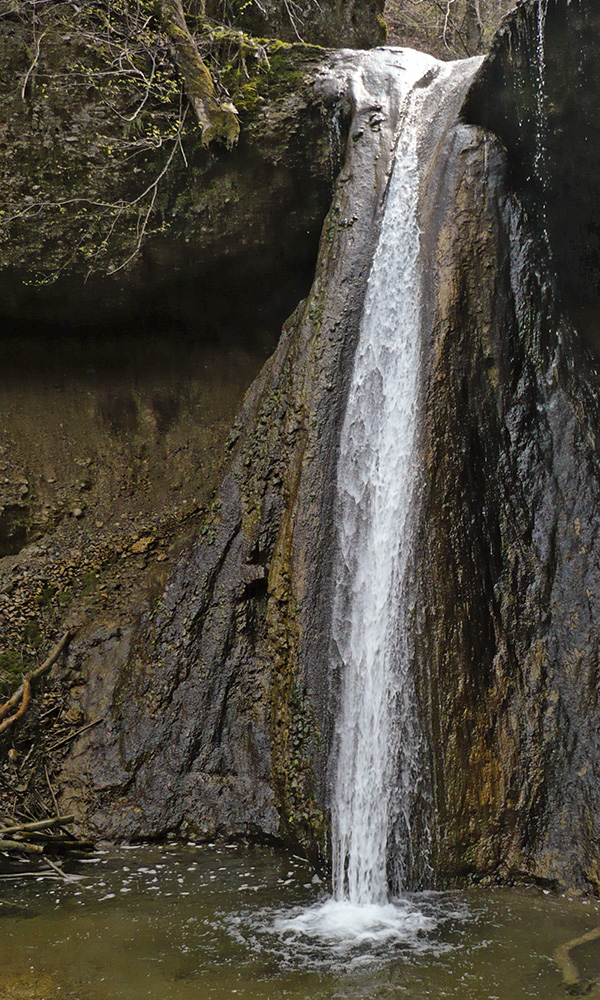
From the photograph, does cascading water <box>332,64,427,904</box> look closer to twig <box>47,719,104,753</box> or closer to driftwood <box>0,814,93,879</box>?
→ driftwood <box>0,814,93,879</box>

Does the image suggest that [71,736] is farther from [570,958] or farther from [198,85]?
[198,85]

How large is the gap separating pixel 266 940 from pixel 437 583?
2121 mm

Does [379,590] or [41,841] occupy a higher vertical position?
[379,590]

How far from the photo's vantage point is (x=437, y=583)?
483cm

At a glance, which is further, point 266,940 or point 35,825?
point 35,825

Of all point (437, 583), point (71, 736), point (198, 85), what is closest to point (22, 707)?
point (71, 736)

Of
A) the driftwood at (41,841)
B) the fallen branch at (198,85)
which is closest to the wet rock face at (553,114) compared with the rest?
the fallen branch at (198,85)

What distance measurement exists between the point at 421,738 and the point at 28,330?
5746 mm

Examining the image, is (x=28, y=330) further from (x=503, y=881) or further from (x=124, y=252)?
(x=503, y=881)

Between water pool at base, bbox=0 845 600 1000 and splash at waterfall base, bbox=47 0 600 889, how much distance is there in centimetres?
39

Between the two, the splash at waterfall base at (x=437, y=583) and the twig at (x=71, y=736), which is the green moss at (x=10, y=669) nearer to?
the twig at (x=71, y=736)

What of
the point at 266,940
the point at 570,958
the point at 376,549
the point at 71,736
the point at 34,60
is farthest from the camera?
the point at 34,60

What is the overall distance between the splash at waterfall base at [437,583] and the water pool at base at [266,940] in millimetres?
393

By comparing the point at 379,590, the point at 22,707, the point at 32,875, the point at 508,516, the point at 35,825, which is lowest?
the point at 32,875
